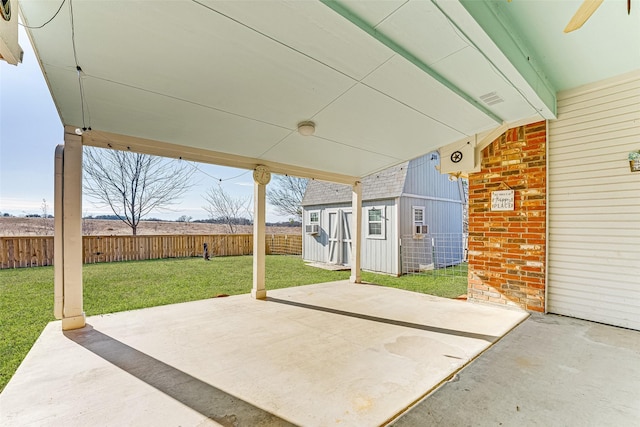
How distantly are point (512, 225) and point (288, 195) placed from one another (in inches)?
606

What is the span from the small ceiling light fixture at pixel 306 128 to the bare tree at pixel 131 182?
12606mm

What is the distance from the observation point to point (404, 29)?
6.91 feet

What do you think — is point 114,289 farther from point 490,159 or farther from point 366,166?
point 490,159

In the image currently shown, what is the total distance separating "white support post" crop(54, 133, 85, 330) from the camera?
3.35m

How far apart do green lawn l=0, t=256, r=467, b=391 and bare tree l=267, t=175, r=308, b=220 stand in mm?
9125

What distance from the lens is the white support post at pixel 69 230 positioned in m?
3.35

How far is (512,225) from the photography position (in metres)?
4.21

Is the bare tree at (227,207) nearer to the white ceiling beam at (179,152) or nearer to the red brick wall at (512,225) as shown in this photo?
the white ceiling beam at (179,152)

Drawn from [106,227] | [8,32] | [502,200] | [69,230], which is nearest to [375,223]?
[502,200]

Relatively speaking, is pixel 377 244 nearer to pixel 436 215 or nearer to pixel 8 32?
pixel 436 215

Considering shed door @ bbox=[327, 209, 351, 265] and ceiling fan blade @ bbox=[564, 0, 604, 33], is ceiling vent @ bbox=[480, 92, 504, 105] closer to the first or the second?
ceiling fan blade @ bbox=[564, 0, 604, 33]

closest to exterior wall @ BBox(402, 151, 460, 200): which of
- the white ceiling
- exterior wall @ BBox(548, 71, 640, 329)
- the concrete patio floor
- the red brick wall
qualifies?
the red brick wall

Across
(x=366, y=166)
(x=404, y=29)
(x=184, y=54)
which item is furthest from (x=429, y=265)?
(x=184, y=54)

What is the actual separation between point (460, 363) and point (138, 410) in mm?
2646
